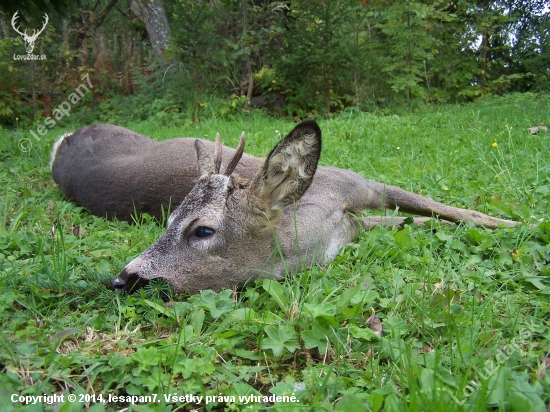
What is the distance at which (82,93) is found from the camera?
38.0 feet

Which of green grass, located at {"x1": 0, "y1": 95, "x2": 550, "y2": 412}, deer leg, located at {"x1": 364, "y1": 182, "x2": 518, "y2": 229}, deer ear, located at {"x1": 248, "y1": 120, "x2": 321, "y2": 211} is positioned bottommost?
green grass, located at {"x1": 0, "y1": 95, "x2": 550, "y2": 412}

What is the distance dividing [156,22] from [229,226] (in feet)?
32.5

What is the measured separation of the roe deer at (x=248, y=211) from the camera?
98.0 inches

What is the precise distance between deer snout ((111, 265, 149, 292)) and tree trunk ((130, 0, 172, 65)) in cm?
956

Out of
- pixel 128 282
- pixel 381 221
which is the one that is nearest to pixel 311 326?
pixel 128 282

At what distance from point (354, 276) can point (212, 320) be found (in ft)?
2.51

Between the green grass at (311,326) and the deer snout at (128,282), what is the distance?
6cm

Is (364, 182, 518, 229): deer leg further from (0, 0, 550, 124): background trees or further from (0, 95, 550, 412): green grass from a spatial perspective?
(0, 0, 550, 124): background trees

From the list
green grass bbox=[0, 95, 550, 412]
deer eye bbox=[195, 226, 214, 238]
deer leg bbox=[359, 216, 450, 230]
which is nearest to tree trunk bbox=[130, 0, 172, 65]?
green grass bbox=[0, 95, 550, 412]

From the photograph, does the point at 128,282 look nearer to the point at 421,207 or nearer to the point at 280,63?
the point at 421,207

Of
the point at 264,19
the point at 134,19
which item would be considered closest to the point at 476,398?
the point at 264,19

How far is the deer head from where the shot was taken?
244 centimetres

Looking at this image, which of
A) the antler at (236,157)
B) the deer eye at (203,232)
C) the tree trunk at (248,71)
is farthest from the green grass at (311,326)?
the tree trunk at (248,71)

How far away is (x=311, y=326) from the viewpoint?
6.44 ft
